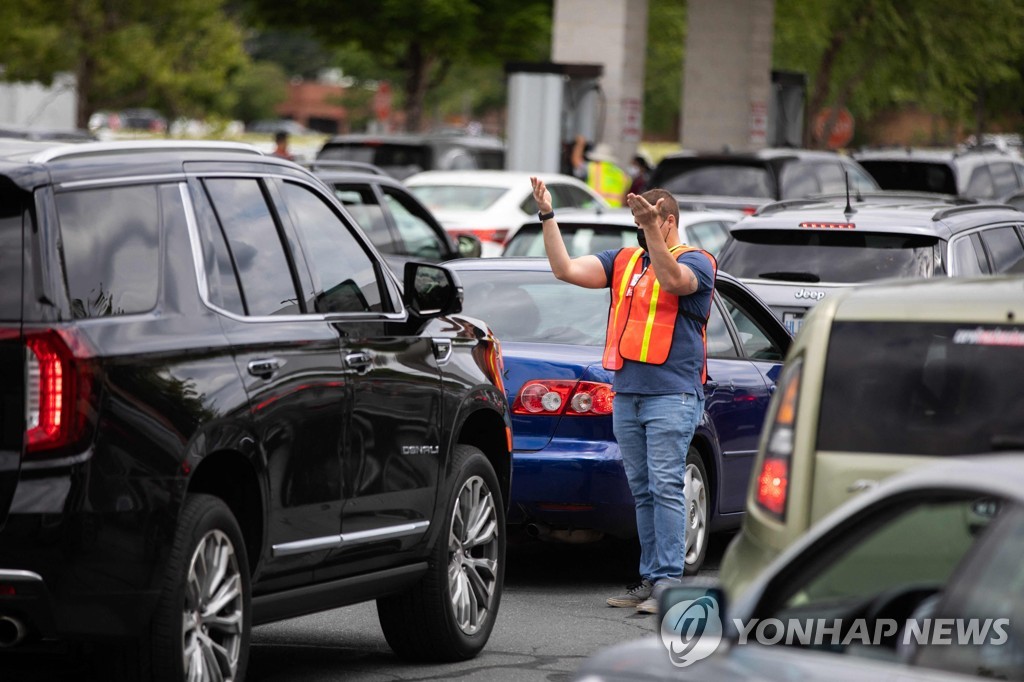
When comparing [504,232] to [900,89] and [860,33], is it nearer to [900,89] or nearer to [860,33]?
[860,33]

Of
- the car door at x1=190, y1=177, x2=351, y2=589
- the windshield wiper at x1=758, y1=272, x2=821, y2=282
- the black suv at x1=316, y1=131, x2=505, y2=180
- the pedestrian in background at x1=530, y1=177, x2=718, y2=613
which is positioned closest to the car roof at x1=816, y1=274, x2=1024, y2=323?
the car door at x1=190, y1=177, x2=351, y2=589

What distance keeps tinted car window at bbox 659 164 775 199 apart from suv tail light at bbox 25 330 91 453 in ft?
52.2

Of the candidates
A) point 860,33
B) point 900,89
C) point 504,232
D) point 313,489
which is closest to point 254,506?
point 313,489

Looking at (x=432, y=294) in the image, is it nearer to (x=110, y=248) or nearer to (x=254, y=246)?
(x=254, y=246)

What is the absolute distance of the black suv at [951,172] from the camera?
986 inches

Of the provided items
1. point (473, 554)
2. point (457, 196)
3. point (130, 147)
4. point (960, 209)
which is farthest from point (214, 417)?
point (457, 196)

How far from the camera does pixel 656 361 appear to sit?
26.8 ft

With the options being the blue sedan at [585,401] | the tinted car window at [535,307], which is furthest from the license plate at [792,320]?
the tinted car window at [535,307]

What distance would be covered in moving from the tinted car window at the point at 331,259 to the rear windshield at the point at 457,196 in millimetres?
12149

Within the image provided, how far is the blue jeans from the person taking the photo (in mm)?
8211

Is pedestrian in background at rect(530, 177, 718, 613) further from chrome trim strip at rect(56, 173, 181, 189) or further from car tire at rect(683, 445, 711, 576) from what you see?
chrome trim strip at rect(56, 173, 181, 189)

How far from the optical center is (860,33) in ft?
122

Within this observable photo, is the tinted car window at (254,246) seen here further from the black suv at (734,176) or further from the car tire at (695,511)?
the black suv at (734,176)

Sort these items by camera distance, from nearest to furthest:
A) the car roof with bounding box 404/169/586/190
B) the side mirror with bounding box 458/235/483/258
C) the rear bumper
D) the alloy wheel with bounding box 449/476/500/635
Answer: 1. the alloy wheel with bounding box 449/476/500/635
2. the rear bumper
3. the side mirror with bounding box 458/235/483/258
4. the car roof with bounding box 404/169/586/190
